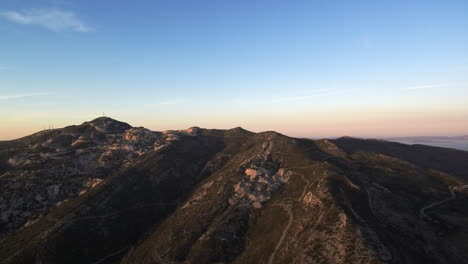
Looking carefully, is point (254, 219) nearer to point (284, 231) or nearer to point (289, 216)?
point (289, 216)

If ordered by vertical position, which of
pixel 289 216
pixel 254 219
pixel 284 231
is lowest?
pixel 254 219

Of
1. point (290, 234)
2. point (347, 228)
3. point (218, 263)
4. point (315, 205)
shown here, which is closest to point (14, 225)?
point (218, 263)

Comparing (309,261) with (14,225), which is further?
(14,225)

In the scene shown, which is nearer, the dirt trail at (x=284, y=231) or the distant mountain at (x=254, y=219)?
the distant mountain at (x=254, y=219)

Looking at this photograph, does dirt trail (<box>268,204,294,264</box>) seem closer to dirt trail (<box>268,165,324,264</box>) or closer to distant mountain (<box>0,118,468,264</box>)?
dirt trail (<box>268,165,324,264</box>)

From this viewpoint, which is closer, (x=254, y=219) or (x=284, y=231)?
(x=284, y=231)

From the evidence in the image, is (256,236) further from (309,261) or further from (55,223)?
(55,223)

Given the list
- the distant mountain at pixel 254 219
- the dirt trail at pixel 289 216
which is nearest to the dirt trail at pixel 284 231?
the dirt trail at pixel 289 216

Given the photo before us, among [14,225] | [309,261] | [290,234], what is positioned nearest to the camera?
[309,261]

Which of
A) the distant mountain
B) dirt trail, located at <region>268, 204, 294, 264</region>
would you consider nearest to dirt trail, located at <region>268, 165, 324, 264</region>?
dirt trail, located at <region>268, 204, 294, 264</region>

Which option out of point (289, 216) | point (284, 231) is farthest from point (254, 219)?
point (284, 231)

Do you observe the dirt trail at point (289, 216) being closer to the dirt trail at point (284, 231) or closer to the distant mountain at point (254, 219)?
the dirt trail at point (284, 231)
